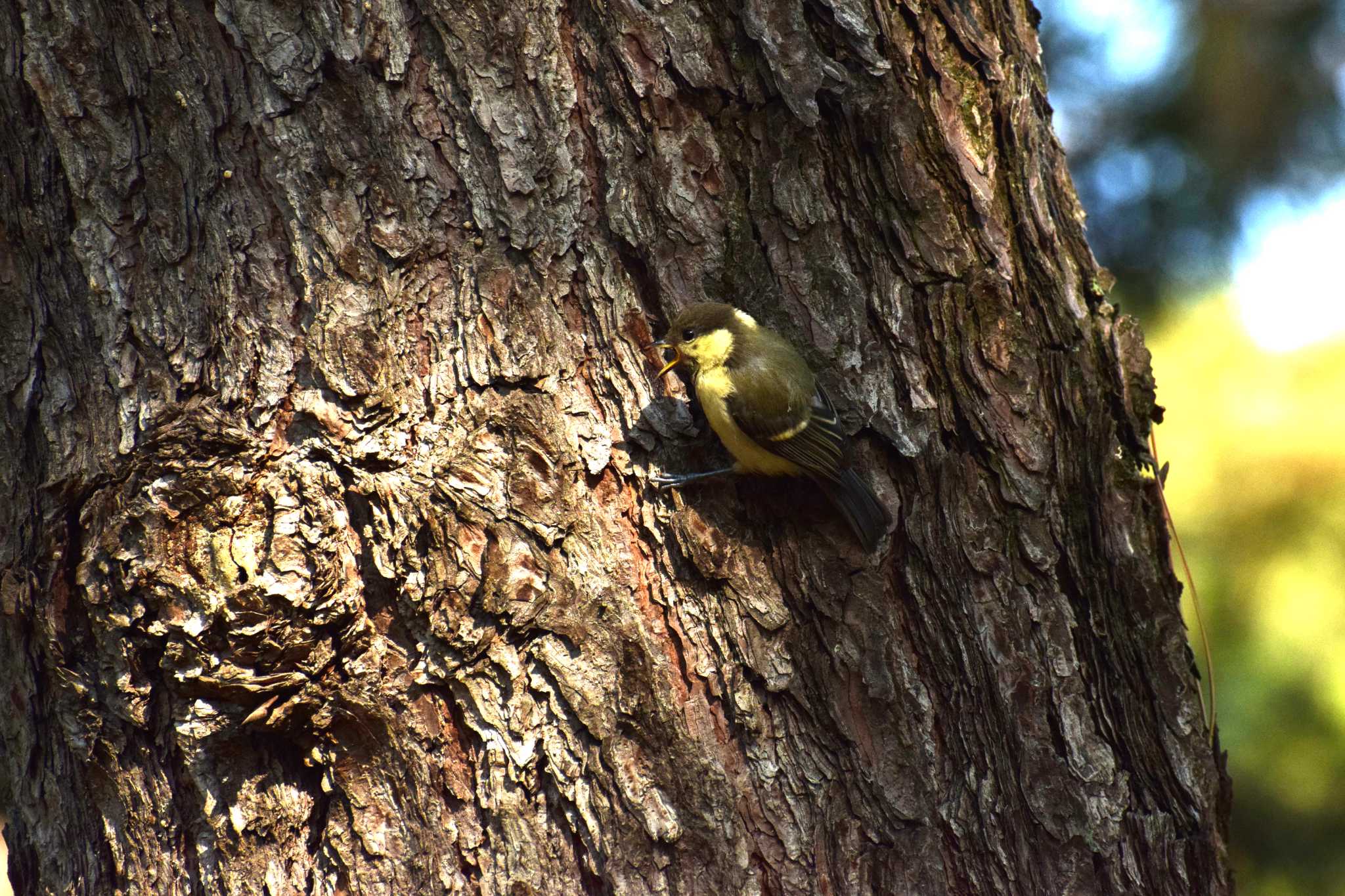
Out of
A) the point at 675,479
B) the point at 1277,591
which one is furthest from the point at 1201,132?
the point at 675,479

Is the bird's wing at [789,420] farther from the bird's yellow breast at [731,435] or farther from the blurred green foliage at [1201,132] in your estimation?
the blurred green foliage at [1201,132]

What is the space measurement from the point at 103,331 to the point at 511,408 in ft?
2.73

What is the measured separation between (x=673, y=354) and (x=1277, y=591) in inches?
128

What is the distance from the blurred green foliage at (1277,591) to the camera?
13.1 ft

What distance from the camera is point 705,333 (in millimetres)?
2301

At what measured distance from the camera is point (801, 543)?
7.03 feet

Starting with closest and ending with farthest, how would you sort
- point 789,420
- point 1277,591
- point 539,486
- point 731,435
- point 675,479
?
point 539,486, point 675,479, point 731,435, point 789,420, point 1277,591

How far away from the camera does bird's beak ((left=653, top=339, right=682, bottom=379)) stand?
85.4 inches

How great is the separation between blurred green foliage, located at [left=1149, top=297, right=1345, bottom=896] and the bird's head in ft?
8.56

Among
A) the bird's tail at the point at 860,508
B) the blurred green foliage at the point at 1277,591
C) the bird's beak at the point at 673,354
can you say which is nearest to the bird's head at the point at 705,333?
the bird's beak at the point at 673,354

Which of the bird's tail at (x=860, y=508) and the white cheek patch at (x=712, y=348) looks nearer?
the bird's tail at (x=860, y=508)

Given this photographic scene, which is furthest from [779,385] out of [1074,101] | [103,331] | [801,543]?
[1074,101]

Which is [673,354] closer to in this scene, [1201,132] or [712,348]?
[712,348]

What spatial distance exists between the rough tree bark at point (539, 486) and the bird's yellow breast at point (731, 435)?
0.11 m
